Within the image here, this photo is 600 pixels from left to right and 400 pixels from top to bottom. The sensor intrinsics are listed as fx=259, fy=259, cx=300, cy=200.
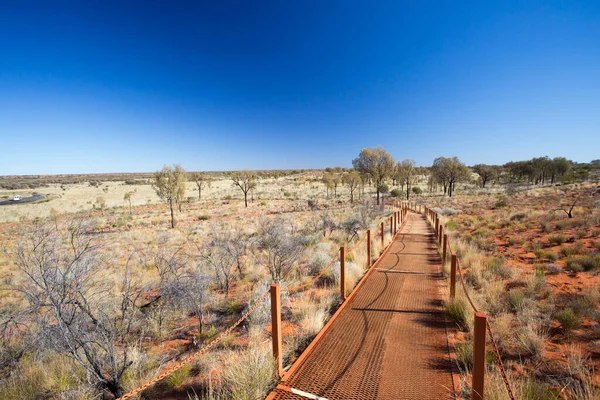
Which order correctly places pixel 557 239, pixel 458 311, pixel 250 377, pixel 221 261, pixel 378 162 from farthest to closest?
pixel 378 162 → pixel 557 239 → pixel 221 261 → pixel 458 311 → pixel 250 377

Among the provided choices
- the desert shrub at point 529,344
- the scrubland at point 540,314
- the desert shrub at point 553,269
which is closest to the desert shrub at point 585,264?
the scrubland at point 540,314

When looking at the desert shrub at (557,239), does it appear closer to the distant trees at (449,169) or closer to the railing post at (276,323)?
the railing post at (276,323)

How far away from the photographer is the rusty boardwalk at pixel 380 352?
3.43m

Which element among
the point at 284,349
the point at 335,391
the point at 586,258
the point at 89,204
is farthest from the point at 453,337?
the point at 89,204

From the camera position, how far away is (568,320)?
5035mm

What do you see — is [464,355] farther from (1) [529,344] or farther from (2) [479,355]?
(2) [479,355]

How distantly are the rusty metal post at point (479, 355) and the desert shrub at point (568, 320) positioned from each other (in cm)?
363

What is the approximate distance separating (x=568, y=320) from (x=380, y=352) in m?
3.97

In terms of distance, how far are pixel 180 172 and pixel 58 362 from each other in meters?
20.7

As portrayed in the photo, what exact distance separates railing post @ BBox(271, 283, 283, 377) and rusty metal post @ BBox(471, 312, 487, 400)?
91.3 inches

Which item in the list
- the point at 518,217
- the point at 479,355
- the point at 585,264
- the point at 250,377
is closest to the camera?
the point at 479,355

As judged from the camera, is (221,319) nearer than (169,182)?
Yes

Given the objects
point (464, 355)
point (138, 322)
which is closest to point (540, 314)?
point (464, 355)

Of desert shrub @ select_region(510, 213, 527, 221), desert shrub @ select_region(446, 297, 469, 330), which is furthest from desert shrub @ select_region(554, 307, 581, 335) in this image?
desert shrub @ select_region(510, 213, 527, 221)
